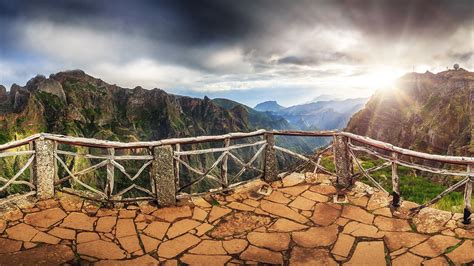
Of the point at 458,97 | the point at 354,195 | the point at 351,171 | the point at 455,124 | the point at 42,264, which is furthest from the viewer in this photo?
the point at 458,97

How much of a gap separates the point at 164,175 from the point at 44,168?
2.60 m

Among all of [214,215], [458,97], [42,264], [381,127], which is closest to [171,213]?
[214,215]

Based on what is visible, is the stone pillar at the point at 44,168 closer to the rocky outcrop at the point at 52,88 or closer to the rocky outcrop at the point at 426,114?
the rocky outcrop at the point at 426,114

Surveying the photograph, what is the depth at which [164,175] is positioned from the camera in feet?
22.5

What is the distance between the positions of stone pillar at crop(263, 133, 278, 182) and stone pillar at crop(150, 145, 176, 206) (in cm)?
263

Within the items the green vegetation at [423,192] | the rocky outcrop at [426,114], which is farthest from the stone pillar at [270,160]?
the rocky outcrop at [426,114]

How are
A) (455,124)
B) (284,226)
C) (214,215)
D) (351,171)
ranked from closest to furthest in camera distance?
(284,226) < (214,215) < (351,171) < (455,124)

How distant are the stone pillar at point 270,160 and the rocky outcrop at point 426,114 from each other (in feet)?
214

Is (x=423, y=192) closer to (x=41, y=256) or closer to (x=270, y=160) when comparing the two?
(x=270, y=160)

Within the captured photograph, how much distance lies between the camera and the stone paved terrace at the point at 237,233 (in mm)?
4855

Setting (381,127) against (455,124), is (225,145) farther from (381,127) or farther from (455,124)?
(381,127)

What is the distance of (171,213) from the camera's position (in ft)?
21.6

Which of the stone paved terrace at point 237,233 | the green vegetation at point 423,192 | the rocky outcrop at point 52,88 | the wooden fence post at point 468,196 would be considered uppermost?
the rocky outcrop at point 52,88

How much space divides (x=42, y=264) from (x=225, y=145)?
163 inches
